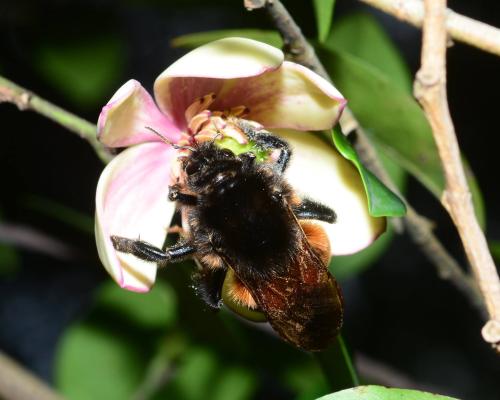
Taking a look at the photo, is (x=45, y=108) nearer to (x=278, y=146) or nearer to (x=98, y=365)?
(x=278, y=146)

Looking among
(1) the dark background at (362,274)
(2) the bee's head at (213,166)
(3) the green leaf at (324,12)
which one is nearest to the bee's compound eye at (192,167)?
(2) the bee's head at (213,166)

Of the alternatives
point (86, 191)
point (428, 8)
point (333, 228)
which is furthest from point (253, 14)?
point (86, 191)

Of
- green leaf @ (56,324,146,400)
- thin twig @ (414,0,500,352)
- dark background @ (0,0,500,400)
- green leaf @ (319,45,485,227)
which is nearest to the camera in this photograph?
thin twig @ (414,0,500,352)

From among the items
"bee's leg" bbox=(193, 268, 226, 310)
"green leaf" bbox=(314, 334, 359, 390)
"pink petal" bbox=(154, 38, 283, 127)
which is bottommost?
"green leaf" bbox=(314, 334, 359, 390)

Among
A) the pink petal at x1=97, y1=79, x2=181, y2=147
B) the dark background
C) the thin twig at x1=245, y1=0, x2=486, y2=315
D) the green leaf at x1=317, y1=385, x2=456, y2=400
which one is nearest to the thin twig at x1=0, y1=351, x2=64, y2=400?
the dark background

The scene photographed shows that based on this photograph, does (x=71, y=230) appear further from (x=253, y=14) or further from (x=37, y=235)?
(x=253, y=14)

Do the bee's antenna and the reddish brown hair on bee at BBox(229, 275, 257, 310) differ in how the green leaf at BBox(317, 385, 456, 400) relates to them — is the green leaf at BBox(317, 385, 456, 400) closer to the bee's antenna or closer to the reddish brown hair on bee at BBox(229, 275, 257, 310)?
the reddish brown hair on bee at BBox(229, 275, 257, 310)

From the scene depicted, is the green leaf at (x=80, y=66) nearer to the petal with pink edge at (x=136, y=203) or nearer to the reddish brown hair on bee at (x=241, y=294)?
the petal with pink edge at (x=136, y=203)
